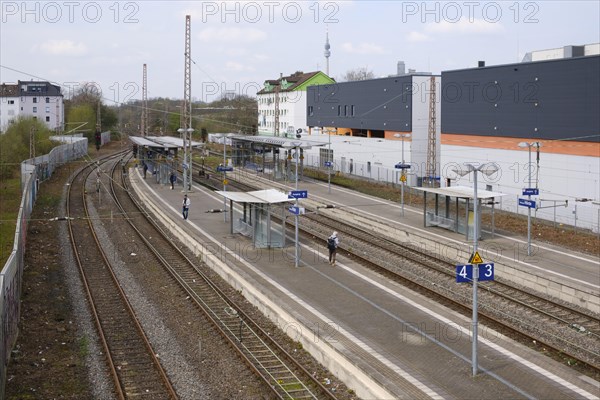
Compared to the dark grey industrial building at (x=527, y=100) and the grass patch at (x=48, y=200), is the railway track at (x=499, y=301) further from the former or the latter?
the grass patch at (x=48, y=200)

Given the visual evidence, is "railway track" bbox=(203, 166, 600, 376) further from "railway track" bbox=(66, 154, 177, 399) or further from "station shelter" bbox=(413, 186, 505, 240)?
"railway track" bbox=(66, 154, 177, 399)

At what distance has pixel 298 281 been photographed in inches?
718

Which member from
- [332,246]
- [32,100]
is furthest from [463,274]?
[32,100]

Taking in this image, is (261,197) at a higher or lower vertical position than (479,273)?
higher

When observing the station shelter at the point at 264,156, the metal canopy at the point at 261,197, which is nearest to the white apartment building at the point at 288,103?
the station shelter at the point at 264,156

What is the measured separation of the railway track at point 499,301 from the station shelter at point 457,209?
87.3 inches

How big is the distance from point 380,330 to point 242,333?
2.97 metres

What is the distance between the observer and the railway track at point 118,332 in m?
11.7

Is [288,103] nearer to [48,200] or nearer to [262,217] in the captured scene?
[48,200]

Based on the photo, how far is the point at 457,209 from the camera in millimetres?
25359

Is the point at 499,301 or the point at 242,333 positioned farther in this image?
the point at 499,301

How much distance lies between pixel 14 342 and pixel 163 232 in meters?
13.6

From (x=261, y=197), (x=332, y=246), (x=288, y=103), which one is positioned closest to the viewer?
(x=332, y=246)

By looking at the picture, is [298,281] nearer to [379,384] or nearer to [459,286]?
[459,286]
